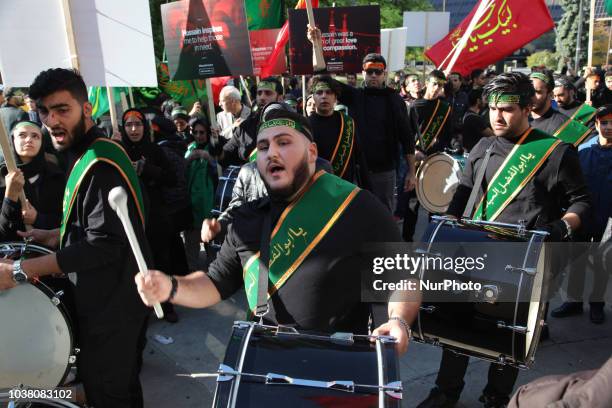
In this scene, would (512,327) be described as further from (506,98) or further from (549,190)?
(506,98)

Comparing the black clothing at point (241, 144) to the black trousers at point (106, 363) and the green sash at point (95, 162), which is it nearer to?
the green sash at point (95, 162)

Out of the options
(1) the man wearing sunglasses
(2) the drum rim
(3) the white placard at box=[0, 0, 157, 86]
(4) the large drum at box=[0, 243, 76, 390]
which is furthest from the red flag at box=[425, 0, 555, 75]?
(4) the large drum at box=[0, 243, 76, 390]

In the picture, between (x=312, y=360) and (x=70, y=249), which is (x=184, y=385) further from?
(x=312, y=360)

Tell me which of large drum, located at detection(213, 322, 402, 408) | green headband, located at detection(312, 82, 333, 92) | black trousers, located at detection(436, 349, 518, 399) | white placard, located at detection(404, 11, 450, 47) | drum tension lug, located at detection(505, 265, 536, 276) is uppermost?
white placard, located at detection(404, 11, 450, 47)

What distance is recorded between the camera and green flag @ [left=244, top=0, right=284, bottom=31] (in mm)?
9875

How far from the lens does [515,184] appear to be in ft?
11.1

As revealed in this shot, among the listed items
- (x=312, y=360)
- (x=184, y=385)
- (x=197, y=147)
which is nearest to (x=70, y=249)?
(x=312, y=360)

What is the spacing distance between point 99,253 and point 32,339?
0.60 meters

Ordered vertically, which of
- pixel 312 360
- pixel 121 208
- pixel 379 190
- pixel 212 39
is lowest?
pixel 379 190

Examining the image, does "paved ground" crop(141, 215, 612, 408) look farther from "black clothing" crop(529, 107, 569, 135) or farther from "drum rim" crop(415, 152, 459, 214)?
"drum rim" crop(415, 152, 459, 214)

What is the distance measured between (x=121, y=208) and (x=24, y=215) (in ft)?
6.43

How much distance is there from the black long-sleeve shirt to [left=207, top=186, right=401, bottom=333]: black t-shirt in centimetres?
81

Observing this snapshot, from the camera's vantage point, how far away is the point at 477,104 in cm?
851

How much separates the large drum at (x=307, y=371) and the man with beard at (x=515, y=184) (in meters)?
1.73
